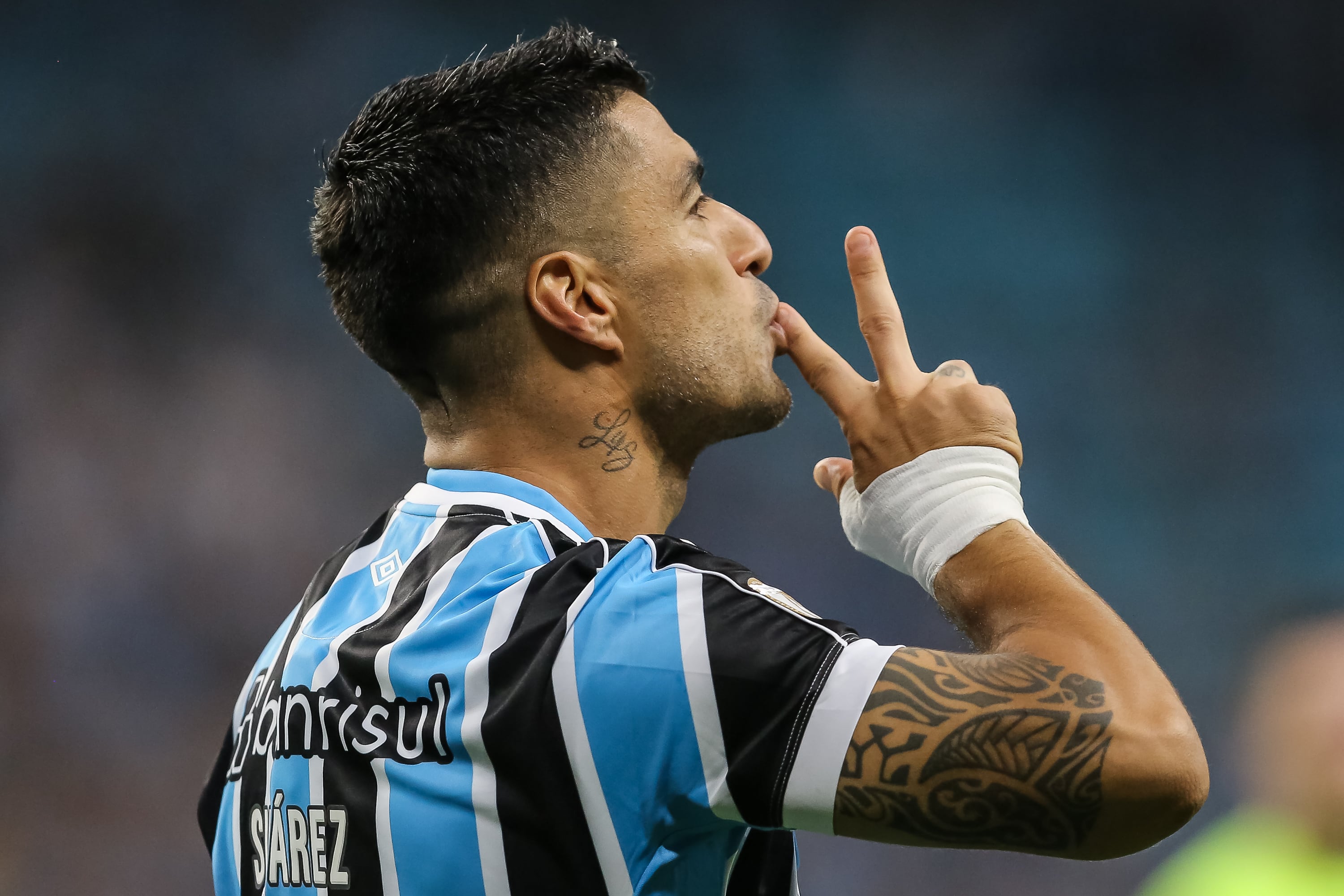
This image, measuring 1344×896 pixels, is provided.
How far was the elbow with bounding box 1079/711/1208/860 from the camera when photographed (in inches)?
39.5

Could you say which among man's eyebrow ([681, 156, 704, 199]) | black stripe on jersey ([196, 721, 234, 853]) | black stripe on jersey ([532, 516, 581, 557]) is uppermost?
man's eyebrow ([681, 156, 704, 199])

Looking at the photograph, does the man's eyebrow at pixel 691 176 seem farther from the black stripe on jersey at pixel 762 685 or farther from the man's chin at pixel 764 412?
the black stripe on jersey at pixel 762 685

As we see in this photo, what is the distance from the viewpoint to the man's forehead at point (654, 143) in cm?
159

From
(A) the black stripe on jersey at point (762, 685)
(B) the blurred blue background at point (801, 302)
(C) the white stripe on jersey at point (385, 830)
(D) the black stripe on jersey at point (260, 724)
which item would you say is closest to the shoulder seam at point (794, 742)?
(A) the black stripe on jersey at point (762, 685)

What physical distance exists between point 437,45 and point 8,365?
1958 millimetres

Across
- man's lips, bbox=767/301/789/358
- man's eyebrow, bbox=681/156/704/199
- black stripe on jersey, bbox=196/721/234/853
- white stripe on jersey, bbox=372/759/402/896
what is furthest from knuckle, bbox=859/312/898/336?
black stripe on jersey, bbox=196/721/234/853

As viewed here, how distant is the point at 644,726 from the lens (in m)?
1.07

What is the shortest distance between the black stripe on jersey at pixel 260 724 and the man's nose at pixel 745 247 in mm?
608

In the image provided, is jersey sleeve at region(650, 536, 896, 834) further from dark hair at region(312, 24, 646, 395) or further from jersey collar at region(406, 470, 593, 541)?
dark hair at region(312, 24, 646, 395)

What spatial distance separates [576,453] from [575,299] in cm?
21

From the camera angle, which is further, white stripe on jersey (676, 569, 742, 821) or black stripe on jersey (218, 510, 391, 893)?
black stripe on jersey (218, 510, 391, 893)

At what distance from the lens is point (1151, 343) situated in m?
4.39

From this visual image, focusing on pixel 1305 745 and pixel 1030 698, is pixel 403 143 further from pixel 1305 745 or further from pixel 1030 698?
pixel 1305 745

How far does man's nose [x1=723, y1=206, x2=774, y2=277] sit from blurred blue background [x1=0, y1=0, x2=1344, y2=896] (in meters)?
2.74
